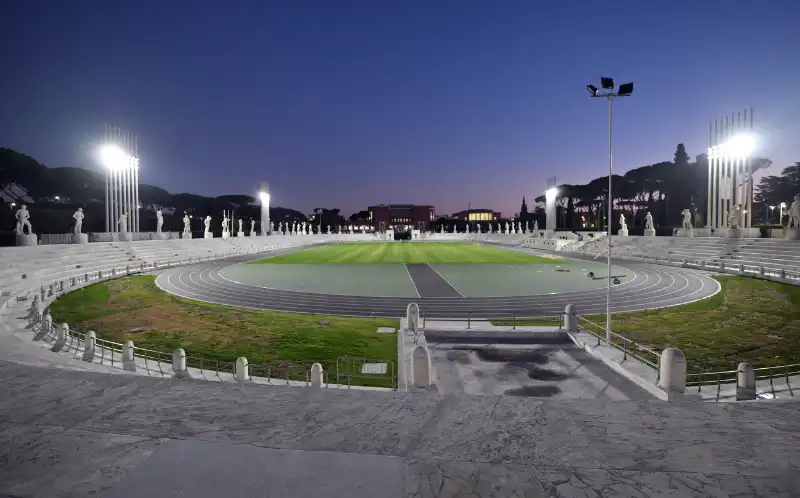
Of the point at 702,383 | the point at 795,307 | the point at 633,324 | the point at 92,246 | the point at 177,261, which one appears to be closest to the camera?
the point at 702,383

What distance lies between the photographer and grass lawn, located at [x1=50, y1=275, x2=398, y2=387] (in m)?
13.3

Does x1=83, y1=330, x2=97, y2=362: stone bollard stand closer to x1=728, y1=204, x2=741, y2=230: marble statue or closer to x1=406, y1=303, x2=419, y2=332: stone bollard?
x1=406, y1=303, x2=419, y2=332: stone bollard

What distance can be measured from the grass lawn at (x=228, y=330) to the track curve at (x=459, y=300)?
149cm

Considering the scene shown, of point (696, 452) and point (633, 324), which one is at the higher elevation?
point (696, 452)

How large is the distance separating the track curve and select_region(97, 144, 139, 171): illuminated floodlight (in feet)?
71.6

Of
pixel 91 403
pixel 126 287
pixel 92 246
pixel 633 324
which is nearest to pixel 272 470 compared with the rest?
pixel 91 403

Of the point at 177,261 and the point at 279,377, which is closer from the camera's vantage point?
the point at 279,377

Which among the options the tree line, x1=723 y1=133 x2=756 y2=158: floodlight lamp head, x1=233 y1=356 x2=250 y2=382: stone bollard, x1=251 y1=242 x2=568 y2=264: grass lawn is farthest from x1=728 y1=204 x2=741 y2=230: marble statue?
x1=233 y1=356 x2=250 y2=382: stone bollard

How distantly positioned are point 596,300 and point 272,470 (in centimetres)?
2107

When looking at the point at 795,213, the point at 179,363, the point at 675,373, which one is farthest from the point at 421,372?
the point at 795,213

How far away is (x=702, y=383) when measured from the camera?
10602mm

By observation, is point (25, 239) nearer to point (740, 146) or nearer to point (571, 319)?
point (571, 319)

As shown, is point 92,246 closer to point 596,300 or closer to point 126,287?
point 126,287

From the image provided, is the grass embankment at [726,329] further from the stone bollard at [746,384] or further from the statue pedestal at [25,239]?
the statue pedestal at [25,239]
